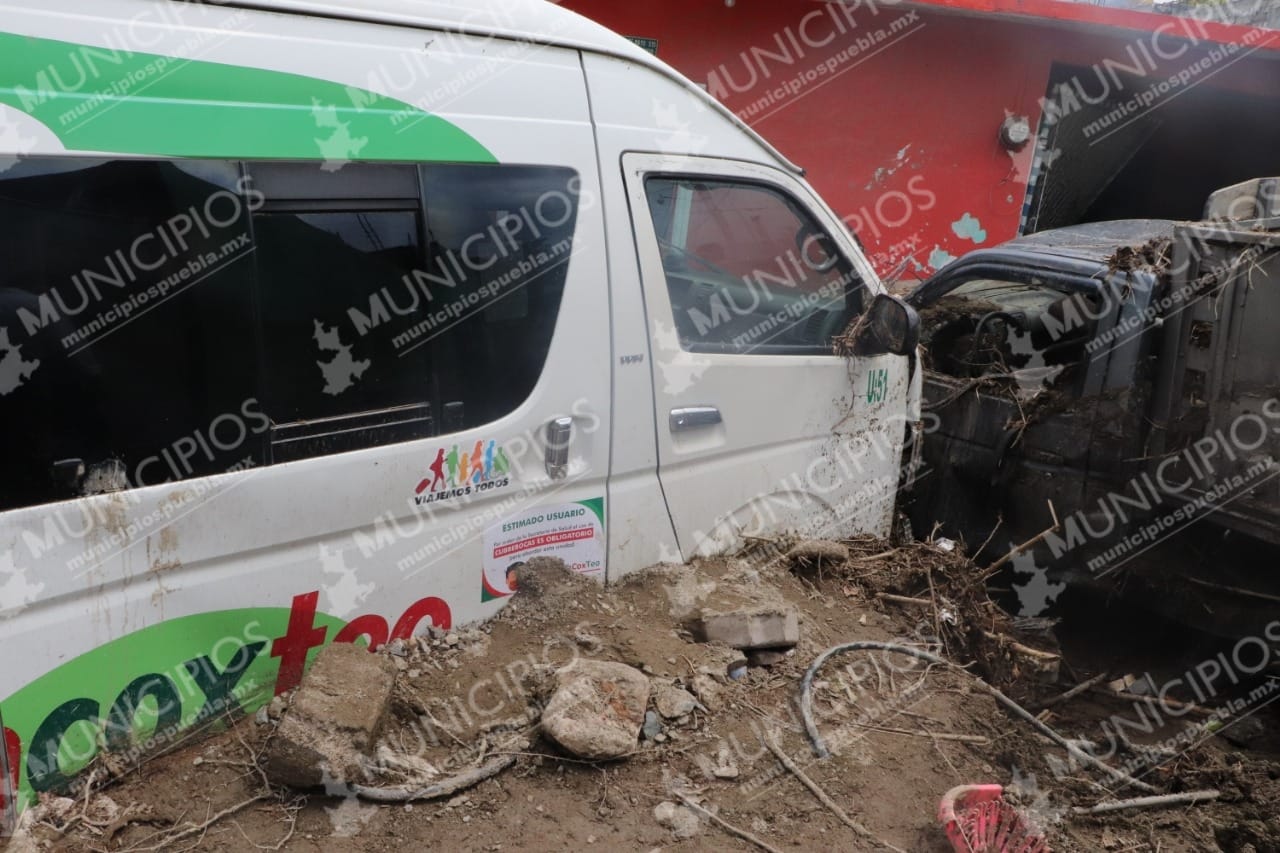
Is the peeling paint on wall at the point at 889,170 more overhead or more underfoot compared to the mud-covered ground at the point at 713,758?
more overhead

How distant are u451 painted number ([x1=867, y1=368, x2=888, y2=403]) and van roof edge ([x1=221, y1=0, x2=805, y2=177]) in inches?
40.3

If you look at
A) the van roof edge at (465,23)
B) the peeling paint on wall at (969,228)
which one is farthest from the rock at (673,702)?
the peeling paint on wall at (969,228)

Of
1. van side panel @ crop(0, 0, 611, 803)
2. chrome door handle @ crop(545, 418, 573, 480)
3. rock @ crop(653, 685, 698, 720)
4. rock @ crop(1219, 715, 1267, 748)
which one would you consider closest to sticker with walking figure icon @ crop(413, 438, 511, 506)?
van side panel @ crop(0, 0, 611, 803)

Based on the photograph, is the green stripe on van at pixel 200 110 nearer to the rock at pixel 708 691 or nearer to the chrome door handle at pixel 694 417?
the chrome door handle at pixel 694 417

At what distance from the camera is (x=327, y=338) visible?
2482mm

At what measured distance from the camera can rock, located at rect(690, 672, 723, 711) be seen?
2.82m

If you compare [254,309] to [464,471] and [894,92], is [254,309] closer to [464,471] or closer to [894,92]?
[464,471]

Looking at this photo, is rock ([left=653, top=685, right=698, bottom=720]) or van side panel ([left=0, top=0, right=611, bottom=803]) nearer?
van side panel ([left=0, top=0, right=611, bottom=803])

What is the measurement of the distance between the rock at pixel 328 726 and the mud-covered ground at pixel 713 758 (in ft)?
0.21

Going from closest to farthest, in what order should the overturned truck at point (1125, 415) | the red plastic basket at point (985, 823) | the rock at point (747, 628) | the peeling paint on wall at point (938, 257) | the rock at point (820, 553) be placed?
the red plastic basket at point (985, 823)
the rock at point (747, 628)
the rock at point (820, 553)
the overturned truck at point (1125, 415)
the peeling paint on wall at point (938, 257)

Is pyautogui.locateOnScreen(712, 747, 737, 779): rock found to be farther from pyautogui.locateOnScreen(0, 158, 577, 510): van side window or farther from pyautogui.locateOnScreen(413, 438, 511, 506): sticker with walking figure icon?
pyautogui.locateOnScreen(0, 158, 577, 510): van side window

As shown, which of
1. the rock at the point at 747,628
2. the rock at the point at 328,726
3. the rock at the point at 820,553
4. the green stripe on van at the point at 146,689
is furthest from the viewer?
the rock at the point at 820,553

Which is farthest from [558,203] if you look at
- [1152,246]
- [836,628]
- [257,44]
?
[1152,246]

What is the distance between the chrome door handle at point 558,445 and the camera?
289 centimetres
